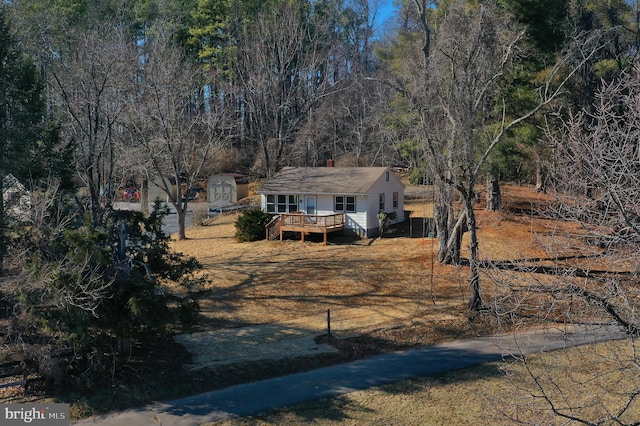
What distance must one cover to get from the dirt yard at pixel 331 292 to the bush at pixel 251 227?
0.58 meters

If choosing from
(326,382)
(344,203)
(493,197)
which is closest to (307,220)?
(344,203)

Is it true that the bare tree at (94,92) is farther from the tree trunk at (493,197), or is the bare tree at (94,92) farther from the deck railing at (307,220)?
the tree trunk at (493,197)

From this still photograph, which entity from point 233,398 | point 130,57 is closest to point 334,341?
point 233,398

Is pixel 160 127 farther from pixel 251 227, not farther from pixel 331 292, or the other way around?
pixel 331 292

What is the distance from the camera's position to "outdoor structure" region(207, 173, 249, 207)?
47000 millimetres

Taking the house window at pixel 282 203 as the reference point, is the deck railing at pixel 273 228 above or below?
below

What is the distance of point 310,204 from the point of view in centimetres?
3136

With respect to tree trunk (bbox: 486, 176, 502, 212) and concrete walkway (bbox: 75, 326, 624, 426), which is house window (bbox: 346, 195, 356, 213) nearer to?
tree trunk (bbox: 486, 176, 502, 212)

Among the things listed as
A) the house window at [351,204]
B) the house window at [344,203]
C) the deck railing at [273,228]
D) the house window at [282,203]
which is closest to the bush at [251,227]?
the deck railing at [273,228]

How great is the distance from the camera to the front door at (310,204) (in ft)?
102

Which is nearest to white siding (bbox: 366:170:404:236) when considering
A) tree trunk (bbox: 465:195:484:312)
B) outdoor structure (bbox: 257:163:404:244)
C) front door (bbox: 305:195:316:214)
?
outdoor structure (bbox: 257:163:404:244)

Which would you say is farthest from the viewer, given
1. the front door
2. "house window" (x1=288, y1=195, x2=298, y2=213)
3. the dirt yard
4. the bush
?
"house window" (x1=288, y1=195, x2=298, y2=213)

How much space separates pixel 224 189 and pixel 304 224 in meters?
20.0

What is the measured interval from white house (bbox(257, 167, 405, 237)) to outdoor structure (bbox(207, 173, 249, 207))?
1393 centimetres
